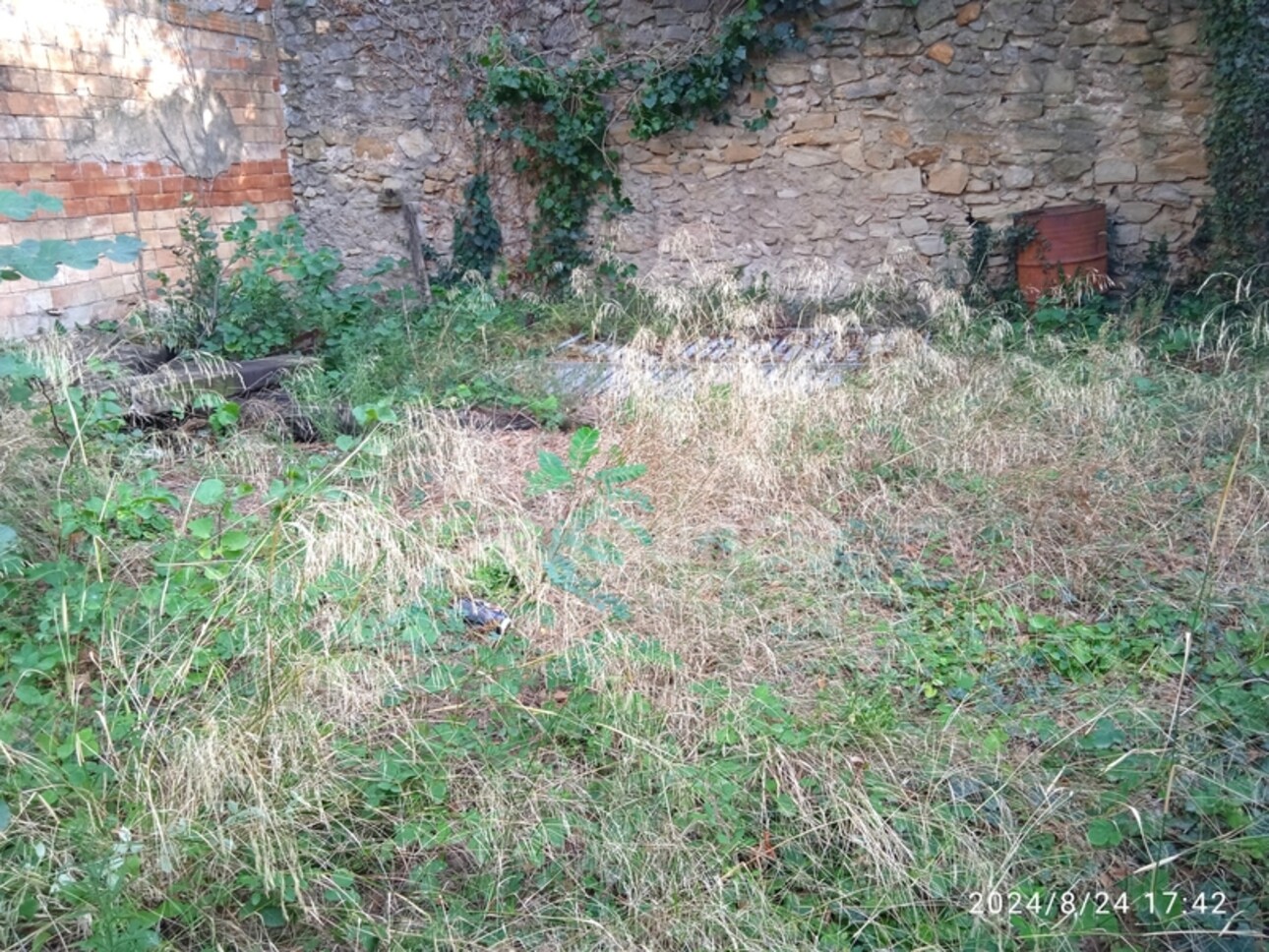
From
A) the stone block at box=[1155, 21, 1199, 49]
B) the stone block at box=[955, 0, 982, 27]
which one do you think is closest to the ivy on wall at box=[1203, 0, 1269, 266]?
the stone block at box=[1155, 21, 1199, 49]

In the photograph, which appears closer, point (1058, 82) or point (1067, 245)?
point (1067, 245)

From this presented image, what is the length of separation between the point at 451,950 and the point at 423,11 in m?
6.98

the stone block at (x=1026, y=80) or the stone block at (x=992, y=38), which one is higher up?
the stone block at (x=992, y=38)

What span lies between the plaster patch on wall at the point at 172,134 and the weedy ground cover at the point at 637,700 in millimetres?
3012

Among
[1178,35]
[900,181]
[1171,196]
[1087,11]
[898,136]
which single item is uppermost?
[1087,11]

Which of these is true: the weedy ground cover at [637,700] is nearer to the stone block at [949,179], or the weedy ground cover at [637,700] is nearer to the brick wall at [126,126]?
the brick wall at [126,126]

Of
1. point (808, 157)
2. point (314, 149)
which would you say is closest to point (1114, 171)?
point (808, 157)

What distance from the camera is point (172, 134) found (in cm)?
627

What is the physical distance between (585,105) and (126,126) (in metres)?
2.99

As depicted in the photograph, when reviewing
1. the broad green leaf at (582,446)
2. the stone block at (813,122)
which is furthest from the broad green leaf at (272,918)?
the stone block at (813,122)

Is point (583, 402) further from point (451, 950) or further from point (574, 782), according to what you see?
point (451, 950)

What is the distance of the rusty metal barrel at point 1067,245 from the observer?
601 cm

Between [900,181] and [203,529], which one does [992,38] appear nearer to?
[900,181]

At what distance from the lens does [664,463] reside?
11.9 feet
